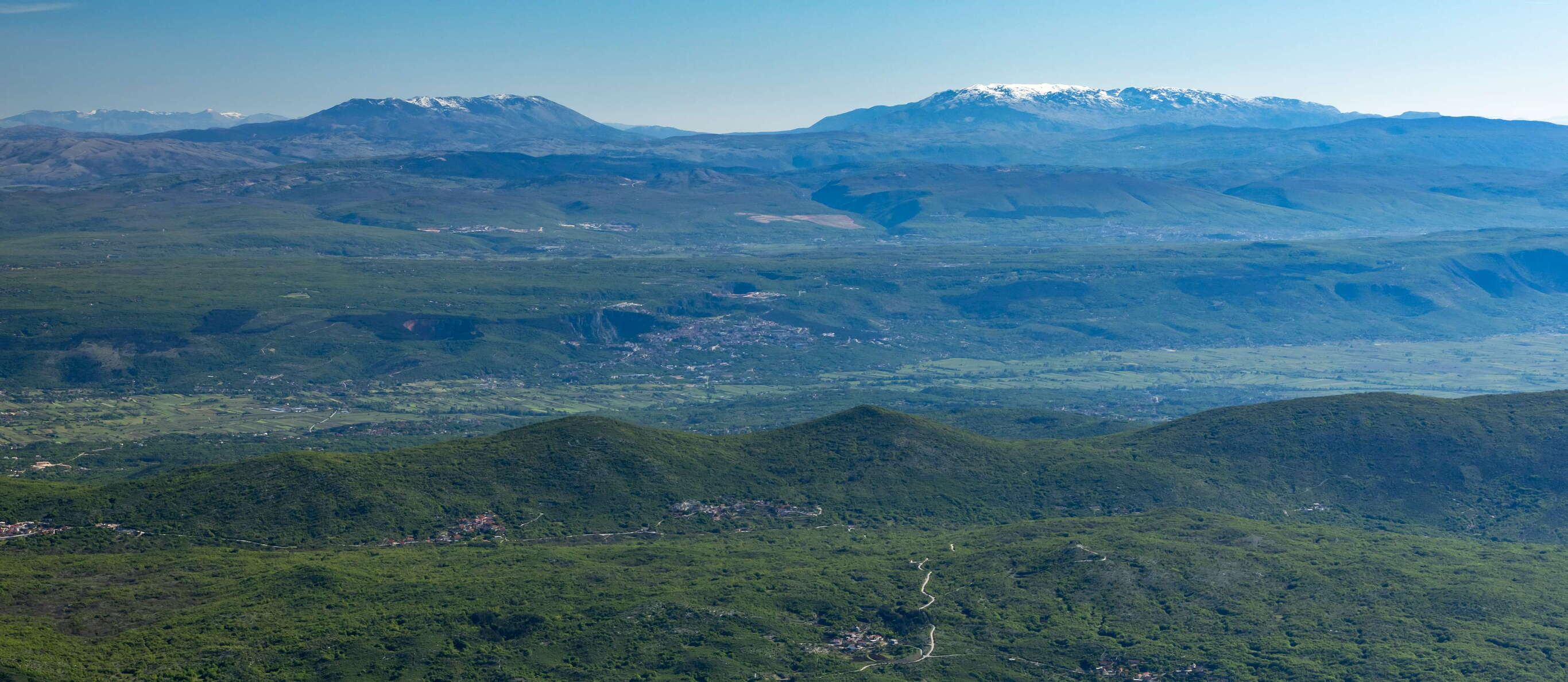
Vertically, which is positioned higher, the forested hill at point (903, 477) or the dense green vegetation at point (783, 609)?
the forested hill at point (903, 477)

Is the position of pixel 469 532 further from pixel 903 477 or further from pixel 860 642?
pixel 903 477

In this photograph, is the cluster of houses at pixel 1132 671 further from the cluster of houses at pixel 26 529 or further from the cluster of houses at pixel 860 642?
the cluster of houses at pixel 26 529

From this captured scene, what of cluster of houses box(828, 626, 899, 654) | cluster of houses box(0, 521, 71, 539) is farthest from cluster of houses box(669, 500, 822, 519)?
cluster of houses box(0, 521, 71, 539)

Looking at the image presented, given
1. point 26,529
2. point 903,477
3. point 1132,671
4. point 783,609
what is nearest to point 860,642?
point 783,609

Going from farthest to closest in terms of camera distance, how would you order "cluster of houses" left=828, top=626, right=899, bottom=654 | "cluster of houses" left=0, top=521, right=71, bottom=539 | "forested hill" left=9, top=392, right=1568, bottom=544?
1. "forested hill" left=9, top=392, right=1568, bottom=544
2. "cluster of houses" left=0, top=521, right=71, bottom=539
3. "cluster of houses" left=828, top=626, right=899, bottom=654

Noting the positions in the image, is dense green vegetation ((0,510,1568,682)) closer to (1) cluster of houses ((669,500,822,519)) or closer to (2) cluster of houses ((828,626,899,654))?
(2) cluster of houses ((828,626,899,654))

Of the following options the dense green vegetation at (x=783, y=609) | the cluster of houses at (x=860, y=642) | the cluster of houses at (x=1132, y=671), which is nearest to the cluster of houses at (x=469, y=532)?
the dense green vegetation at (x=783, y=609)
